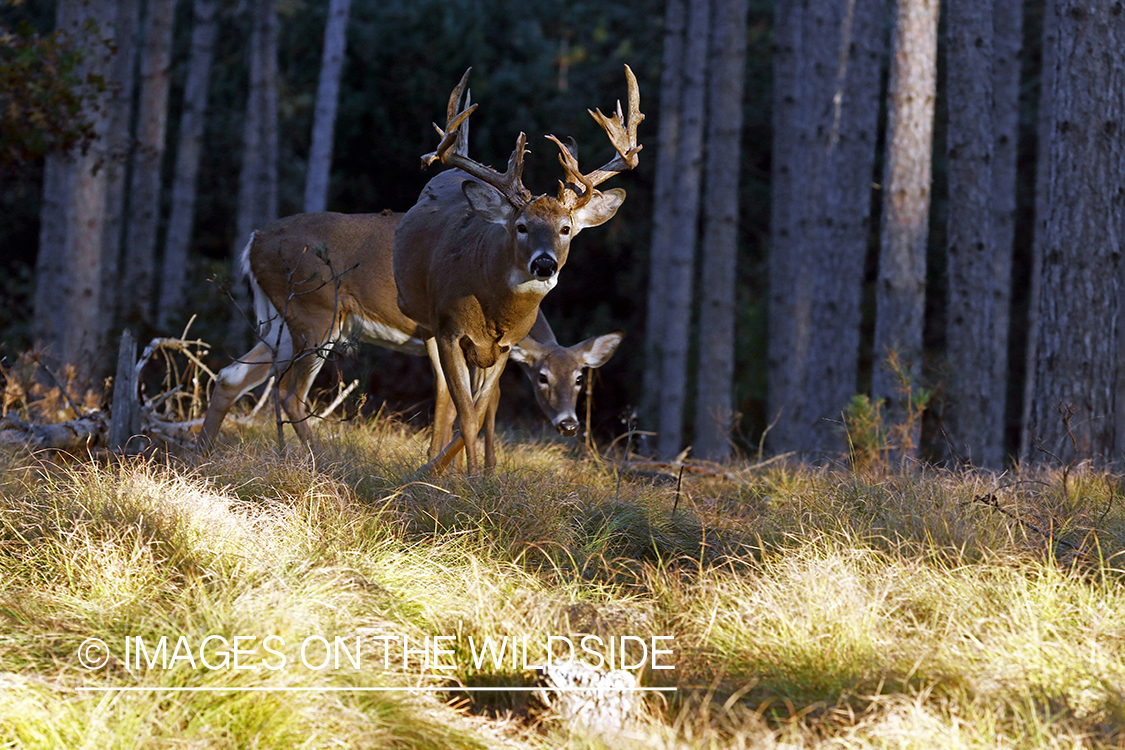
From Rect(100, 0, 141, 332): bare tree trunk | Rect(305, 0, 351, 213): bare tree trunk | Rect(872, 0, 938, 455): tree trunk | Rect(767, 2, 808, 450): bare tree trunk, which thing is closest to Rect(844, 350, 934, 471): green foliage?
Rect(872, 0, 938, 455): tree trunk

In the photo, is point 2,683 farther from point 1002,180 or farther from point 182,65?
point 182,65

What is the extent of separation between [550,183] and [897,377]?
12227 millimetres

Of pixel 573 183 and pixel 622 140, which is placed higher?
pixel 622 140

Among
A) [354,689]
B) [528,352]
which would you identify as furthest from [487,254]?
[354,689]

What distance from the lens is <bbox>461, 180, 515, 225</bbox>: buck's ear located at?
6195 millimetres

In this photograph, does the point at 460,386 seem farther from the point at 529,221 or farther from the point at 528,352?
the point at 529,221

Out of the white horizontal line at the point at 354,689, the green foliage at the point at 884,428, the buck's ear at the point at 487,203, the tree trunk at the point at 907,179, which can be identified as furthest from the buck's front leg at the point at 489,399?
the tree trunk at the point at 907,179

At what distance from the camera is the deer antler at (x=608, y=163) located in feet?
20.5

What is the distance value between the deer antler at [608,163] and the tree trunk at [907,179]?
12.3ft

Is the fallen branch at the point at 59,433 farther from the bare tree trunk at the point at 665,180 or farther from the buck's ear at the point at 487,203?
the bare tree trunk at the point at 665,180

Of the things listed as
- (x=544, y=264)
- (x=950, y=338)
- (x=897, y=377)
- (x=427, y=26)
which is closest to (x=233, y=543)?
(x=544, y=264)

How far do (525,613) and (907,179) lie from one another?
259 inches

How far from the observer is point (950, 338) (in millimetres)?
10055

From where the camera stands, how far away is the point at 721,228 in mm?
14445
